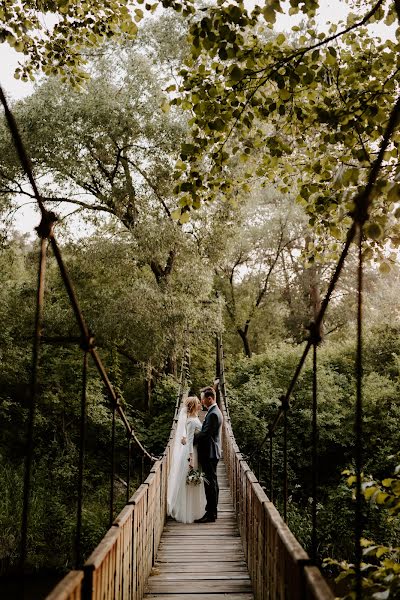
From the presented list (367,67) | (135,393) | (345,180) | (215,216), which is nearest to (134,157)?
(215,216)

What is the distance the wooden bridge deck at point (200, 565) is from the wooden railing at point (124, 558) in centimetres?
15

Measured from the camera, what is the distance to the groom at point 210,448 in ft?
18.6

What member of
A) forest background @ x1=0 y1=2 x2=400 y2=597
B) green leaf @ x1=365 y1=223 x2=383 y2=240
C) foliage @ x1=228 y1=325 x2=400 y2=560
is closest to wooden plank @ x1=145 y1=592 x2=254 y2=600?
green leaf @ x1=365 y1=223 x2=383 y2=240

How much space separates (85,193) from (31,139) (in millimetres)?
2257

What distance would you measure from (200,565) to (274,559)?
1848 mm

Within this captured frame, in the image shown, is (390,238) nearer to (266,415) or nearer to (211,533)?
(211,533)

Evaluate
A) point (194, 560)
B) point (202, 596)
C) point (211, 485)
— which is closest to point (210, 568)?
point (194, 560)

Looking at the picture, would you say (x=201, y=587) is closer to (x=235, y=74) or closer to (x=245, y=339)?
(x=235, y=74)

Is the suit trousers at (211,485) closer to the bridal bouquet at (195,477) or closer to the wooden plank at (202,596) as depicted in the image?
the bridal bouquet at (195,477)

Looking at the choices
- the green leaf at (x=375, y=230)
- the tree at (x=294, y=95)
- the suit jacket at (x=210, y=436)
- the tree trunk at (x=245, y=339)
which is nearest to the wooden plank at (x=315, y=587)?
the green leaf at (x=375, y=230)

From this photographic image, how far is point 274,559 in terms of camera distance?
255 centimetres

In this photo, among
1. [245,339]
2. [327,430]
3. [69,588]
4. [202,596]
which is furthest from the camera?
[245,339]

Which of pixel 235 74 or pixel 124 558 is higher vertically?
pixel 235 74

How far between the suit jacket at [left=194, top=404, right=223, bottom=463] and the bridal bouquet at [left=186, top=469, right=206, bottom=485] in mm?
153
